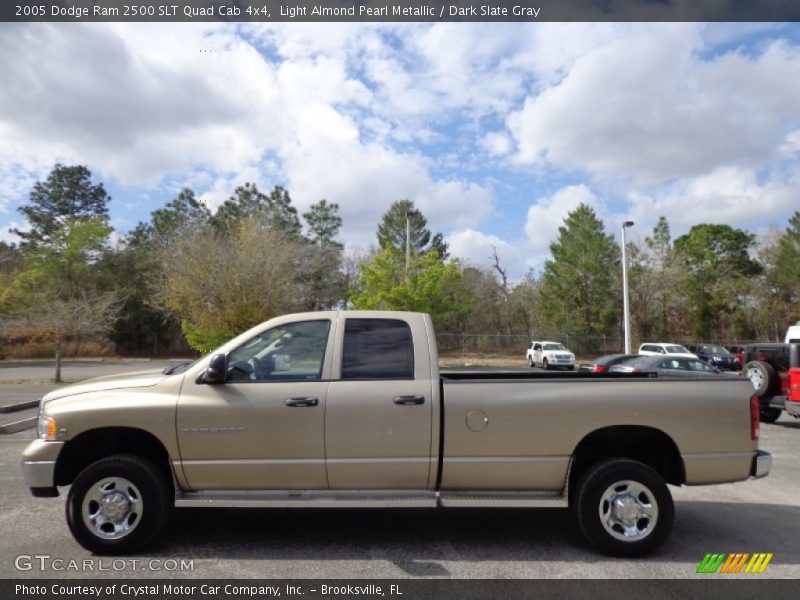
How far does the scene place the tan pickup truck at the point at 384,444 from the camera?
4660 millimetres

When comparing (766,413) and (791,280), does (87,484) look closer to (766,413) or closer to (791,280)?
(766,413)

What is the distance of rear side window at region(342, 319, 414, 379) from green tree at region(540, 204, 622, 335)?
45095mm

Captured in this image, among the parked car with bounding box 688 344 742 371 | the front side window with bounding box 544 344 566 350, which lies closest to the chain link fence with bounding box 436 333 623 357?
the front side window with bounding box 544 344 566 350

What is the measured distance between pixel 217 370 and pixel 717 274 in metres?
53.5

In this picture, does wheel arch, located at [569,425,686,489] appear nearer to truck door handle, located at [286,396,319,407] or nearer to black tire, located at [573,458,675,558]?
black tire, located at [573,458,675,558]

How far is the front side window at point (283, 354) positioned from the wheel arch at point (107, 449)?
91cm

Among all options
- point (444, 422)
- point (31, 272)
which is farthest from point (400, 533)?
point (31, 272)

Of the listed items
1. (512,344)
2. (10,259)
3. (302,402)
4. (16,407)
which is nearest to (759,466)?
(302,402)

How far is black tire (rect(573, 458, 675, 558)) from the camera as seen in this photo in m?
4.66

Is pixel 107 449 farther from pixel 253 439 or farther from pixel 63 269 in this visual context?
pixel 63 269

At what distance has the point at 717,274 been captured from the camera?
49812 millimetres

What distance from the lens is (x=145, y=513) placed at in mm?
4633

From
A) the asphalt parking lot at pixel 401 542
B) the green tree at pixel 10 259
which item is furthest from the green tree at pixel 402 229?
the asphalt parking lot at pixel 401 542

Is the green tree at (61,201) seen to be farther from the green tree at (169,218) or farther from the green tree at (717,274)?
the green tree at (717,274)
